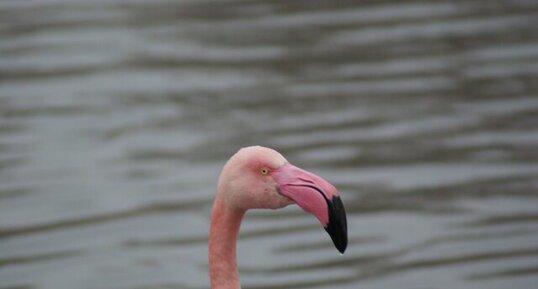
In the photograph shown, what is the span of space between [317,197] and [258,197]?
0.28 metres

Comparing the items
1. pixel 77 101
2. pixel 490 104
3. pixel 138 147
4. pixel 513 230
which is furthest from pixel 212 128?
pixel 513 230

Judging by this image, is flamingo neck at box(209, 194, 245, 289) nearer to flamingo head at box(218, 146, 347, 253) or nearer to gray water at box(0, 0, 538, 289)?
flamingo head at box(218, 146, 347, 253)

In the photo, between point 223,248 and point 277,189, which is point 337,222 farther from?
point 223,248

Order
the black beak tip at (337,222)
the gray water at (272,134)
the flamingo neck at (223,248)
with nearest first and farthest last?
the black beak tip at (337,222), the flamingo neck at (223,248), the gray water at (272,134)

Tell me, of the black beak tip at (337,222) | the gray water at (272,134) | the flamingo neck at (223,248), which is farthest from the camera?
the gray water at (272,134)

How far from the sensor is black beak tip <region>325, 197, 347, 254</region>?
20.0 ft

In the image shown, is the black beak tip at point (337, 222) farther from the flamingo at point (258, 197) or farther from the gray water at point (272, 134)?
the gray water at point (272, 134)

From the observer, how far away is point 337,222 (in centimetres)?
614

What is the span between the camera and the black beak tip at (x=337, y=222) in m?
6.10

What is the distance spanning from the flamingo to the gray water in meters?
3.51

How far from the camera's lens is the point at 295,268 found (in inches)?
404

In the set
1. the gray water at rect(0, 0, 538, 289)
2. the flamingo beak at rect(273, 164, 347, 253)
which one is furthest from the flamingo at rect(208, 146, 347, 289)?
the gray water at rect(0, 0, 538, 289)

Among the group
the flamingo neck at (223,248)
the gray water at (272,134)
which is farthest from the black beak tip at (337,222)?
the gray water at (272,134)

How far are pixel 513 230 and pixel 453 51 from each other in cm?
406
